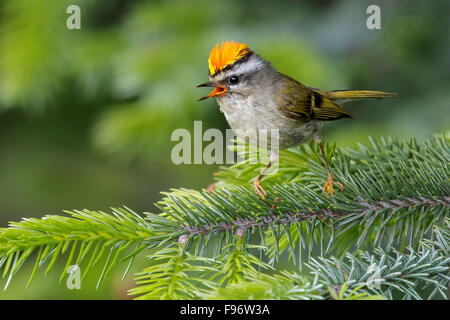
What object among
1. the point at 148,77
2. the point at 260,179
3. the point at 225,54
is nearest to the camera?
the point at 260,179

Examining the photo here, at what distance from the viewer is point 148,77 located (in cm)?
285

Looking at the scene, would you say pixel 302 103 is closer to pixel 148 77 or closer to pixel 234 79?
pixel 234 79

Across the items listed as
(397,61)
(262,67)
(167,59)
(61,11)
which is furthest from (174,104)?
(397,61)

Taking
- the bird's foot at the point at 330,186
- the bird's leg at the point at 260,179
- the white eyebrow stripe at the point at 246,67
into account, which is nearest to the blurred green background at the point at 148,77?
the white eyebrow stripe at the point at 246,67

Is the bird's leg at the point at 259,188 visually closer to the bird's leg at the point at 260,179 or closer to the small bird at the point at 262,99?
the bird's leg at the point at 260,179

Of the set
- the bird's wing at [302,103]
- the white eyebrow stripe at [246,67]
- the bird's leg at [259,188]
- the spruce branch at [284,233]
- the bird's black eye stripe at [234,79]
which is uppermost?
the white eyebrow stripe at [246,67]

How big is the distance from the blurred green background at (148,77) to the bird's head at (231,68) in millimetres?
375

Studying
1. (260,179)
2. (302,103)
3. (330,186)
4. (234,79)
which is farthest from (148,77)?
(330,186)

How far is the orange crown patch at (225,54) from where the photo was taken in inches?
91.4

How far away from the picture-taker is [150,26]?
3158 mm

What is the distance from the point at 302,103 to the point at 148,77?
34.3 inches

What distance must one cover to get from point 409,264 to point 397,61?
2301 millimetres

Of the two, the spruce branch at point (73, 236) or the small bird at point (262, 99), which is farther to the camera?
the small bird at point (262, 99)
